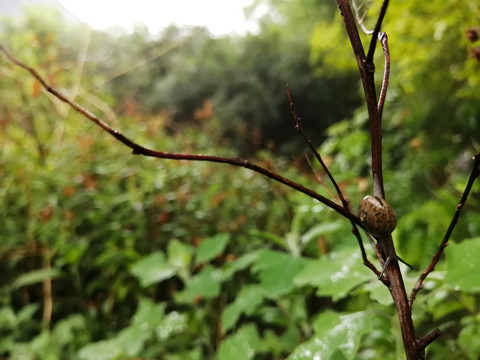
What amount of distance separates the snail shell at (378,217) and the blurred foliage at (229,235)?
0.12 metres

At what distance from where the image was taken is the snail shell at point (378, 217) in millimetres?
258

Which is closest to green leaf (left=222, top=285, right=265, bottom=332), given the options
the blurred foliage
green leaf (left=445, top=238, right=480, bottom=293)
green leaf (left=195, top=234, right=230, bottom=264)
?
the blurred foliage

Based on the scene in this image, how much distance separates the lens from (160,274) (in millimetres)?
1106

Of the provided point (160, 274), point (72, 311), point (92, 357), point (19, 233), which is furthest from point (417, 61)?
point (19, 233)

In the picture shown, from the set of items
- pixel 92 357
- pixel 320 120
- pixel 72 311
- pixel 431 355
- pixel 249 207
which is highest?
pixel 320 120

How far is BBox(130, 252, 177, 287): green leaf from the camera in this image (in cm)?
109

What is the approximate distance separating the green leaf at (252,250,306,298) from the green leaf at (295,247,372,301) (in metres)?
0.13

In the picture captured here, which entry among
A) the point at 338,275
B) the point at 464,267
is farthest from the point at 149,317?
the point at 464,267

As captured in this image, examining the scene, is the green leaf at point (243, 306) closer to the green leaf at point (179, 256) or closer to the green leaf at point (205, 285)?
the green leaf at point (205, 285)

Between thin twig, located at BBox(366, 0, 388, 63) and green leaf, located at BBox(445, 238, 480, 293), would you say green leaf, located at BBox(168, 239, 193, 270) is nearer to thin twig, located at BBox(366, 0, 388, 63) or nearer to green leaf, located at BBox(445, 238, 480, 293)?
green leaf, located at BBox(445, 238, 480, 293)

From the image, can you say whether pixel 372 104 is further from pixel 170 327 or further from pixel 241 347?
pixel 170 327

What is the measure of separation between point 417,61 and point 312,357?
5.54 feet

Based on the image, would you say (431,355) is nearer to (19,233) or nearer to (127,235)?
(127,235)

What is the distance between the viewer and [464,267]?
0.51 m
